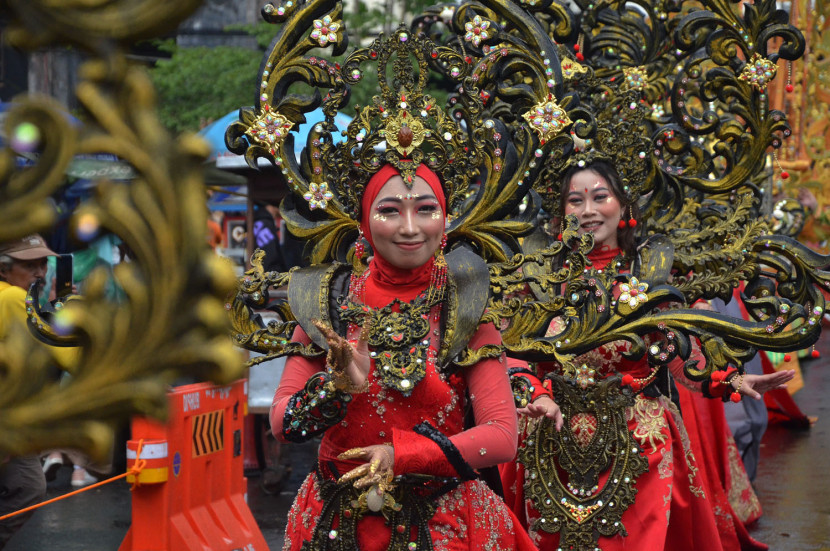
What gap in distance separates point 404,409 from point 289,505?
16.1 feet

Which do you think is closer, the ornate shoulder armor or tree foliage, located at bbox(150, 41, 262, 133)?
the ornate shoulder armor

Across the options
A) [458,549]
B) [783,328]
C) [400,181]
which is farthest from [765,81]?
[458,549]

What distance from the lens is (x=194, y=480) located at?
19.5 feet

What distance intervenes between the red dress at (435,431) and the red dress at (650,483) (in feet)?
4.99

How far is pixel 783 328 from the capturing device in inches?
159

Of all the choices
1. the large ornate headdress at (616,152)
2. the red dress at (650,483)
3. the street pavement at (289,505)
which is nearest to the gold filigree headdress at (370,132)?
the large ornate headdress at (616,152)

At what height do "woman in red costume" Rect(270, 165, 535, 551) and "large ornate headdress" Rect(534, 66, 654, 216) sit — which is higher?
"large ornate headdress" Rect(534, 66, 654, 216)

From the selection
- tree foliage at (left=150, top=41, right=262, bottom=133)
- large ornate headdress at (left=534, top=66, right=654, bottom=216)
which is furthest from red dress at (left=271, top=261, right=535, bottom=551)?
tree foliage at (left=150, top=41, right=262, bottom=133)

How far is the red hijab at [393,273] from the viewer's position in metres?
3.48

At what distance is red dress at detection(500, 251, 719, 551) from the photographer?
4973 millimetres

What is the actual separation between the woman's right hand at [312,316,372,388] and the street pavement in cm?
400

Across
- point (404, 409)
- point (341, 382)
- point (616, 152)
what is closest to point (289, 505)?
point (616, 152)

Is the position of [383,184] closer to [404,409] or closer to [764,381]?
[404,409]

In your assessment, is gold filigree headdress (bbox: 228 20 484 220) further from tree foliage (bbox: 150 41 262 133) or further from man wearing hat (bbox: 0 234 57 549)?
tree foliage (bbox: 150 41 262 133)
